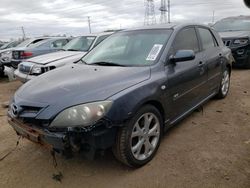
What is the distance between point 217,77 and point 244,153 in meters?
1.86

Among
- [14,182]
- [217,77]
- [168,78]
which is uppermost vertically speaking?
[168,78]

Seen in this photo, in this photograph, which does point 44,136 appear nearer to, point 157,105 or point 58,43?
point 157,105

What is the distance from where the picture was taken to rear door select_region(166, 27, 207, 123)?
3246mm

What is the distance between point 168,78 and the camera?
311cm

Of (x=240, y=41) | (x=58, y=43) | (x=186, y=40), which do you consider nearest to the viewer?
(x=186, y=40)

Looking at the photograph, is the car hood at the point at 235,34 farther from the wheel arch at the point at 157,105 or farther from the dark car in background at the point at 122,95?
the wheel arch at the point at 157,105

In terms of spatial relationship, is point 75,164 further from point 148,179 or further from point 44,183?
point 148,179

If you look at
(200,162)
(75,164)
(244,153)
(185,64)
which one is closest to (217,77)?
(185,64)

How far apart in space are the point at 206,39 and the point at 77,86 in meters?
2.69

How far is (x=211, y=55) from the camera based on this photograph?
14.1 ft

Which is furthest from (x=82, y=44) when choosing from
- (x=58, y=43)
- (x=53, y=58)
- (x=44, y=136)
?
(x=44, y=136)

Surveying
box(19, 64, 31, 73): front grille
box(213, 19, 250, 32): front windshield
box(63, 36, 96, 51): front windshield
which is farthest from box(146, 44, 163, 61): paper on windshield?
box(213, 19, 250, 32): front windshield

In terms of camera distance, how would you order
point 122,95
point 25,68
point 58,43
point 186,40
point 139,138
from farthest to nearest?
point 58,43 < point 25,68 < point 186,40 < point 139,138 < point 122,95

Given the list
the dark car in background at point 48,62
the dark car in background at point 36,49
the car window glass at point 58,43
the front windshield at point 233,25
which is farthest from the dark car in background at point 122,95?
the car window glass at point 58,43
